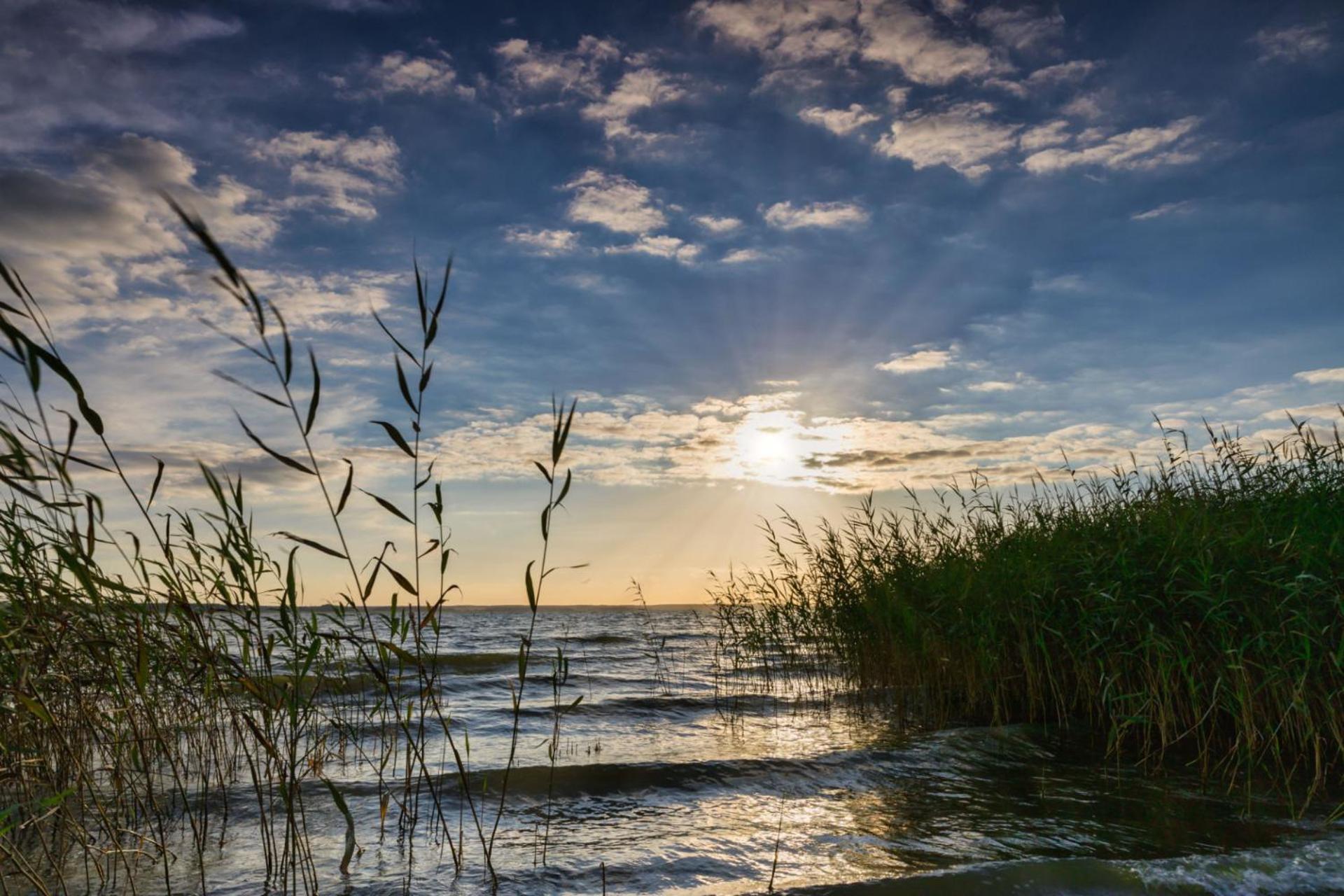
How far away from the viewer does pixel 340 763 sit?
8.31 metres

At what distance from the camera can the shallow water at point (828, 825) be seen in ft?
15.9

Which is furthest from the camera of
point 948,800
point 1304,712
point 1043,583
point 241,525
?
point 1043,583

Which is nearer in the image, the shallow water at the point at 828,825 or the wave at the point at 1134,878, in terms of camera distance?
the wave at the point at 1134,878

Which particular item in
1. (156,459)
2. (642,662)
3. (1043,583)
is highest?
(156,459)

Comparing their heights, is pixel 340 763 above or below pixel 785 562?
below

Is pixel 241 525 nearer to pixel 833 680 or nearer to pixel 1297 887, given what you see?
pixel 1297 887

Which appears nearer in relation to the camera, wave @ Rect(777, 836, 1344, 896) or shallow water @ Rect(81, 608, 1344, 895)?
wave @ Rect(777, 836, 1344, 896)

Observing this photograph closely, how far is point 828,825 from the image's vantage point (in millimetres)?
6102

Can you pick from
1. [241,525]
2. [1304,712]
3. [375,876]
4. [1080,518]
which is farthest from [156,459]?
[1080,518]

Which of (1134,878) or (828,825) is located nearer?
(1134,878)

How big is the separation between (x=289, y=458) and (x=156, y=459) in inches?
32.4

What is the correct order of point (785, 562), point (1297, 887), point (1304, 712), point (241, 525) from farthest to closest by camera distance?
point (785, 562)
point (1304, 712)
point (1297, 887)
point (241, 525)

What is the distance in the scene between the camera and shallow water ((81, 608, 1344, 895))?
4848 millimetres

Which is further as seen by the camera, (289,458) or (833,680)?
(833,680)
